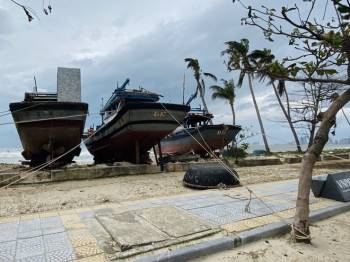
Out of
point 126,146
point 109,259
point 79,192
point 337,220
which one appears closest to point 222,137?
point 126,146

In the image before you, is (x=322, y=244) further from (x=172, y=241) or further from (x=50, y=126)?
(x=50, y=126)

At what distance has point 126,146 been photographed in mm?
12586

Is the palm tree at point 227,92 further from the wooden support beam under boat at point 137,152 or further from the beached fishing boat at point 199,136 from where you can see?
the wooden support beam under boat at point 137,152

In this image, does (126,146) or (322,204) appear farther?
(126,146)

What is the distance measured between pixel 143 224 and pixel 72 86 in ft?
26.0

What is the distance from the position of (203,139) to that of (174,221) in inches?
441

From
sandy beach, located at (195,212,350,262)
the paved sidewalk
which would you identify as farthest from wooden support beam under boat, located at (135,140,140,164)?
sandy beach, located at (195,212,350,262)

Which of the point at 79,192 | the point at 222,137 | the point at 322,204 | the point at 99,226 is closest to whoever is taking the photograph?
the point at 99,226

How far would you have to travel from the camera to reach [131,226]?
3.98 m

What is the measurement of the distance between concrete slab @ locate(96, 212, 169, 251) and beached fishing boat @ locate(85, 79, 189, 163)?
19.7 ft

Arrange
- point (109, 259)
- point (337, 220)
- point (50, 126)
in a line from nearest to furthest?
point (109, 259) → point (337, 220) → point (50, 126)

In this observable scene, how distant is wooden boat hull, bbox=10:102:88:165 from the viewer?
9.69 meters

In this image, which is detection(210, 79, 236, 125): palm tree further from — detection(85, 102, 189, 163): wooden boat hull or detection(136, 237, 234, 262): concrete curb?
detection(136, 237, 234, 262): concrete curb

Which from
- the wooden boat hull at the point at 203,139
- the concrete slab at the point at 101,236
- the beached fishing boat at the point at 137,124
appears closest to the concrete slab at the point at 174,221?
the concrete slab at the point at 101,236
